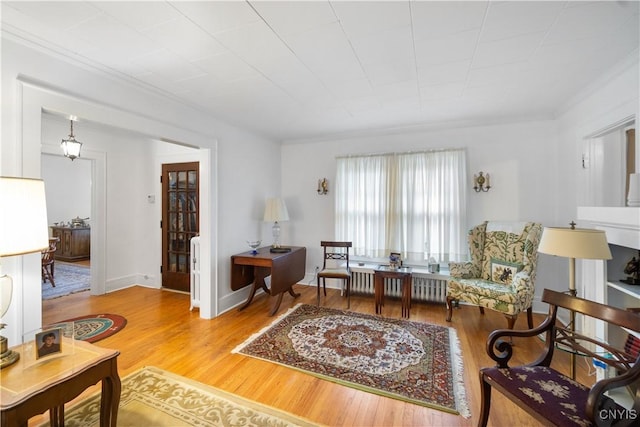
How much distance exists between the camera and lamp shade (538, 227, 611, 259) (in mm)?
1678

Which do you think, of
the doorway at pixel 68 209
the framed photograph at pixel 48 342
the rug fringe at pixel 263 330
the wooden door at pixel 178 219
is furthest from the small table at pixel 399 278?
the doorway at pixel 68 209

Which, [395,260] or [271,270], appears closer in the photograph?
[271,270]

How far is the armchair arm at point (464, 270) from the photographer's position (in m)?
3.18

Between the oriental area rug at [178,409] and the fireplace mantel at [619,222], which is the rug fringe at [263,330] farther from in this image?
the fireplace mantel at [619,222]

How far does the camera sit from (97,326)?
2918 millimetres

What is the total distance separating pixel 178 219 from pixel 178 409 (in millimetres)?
3033

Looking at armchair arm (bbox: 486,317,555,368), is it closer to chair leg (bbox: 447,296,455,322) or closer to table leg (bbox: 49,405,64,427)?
chair leg (bbox: 447,296,455,322)

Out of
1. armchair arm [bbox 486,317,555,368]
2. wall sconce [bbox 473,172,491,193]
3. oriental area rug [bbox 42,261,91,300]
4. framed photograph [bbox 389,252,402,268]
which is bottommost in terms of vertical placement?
oriental area rug [bbox 42,261,91,300]

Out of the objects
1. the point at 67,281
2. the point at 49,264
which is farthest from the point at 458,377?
the point at 67,281

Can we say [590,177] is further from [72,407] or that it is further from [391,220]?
[72,407]

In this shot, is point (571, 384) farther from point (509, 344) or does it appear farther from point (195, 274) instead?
point (195, 274)

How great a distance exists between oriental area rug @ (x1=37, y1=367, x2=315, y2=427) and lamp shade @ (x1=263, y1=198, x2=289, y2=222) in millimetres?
2227

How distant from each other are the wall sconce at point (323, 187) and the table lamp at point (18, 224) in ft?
11.1

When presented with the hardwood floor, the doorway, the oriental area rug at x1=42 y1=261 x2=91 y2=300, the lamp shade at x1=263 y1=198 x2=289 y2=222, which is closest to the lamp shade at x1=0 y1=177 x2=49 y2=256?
the hardwood floor
